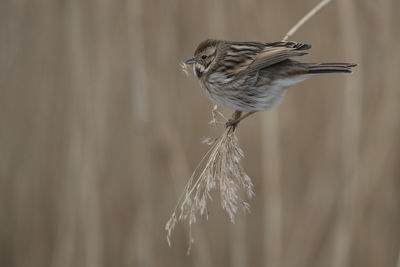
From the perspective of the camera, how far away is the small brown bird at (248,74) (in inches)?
95.6

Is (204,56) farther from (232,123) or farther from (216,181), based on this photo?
(216,181)

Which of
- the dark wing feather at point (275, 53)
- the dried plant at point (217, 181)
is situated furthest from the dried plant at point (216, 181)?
the dark wing feather at point (275, 53)

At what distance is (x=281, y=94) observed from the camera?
2531 millimetres

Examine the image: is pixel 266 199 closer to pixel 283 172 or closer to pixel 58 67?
pixel 283 172

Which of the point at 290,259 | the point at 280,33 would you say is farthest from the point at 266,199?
the point at 280,33

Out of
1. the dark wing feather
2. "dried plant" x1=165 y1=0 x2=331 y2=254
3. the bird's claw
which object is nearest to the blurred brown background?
the dark wing feather

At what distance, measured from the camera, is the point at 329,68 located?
7.05 ft

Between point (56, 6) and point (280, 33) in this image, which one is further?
point (280, 33)

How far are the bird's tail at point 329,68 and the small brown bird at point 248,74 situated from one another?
1 centimetres

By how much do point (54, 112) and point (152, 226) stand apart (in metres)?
1.13

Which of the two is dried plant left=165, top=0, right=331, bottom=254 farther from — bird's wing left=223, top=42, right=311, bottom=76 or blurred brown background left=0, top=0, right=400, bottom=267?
blurred brown background left=0, top=0, right=400, bottom=267

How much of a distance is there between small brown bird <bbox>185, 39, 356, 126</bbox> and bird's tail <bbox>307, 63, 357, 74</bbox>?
1 cm

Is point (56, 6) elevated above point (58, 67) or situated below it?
above

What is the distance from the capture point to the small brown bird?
7.97ft
